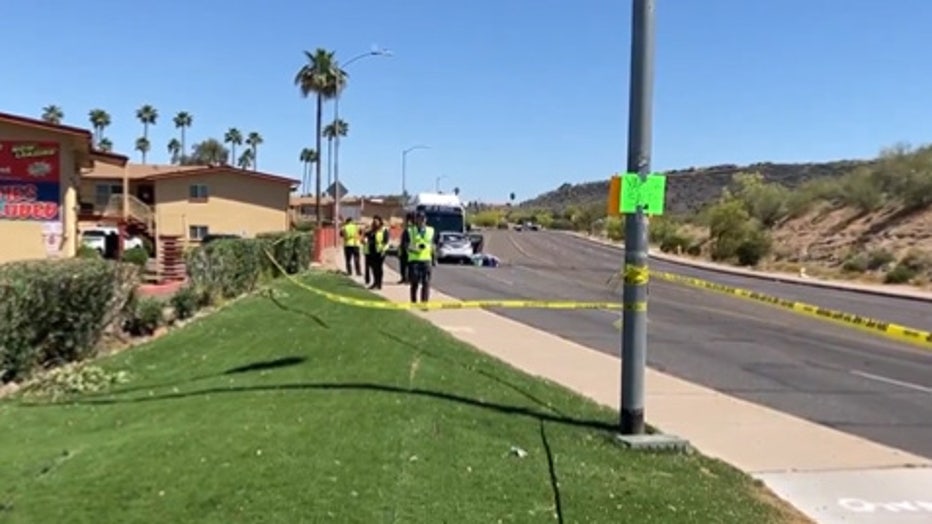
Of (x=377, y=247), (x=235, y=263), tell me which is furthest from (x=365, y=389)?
(x=377, y=247)

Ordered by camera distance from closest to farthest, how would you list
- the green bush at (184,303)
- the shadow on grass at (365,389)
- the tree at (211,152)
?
the shadow on grass at (365,389) < the green bush at (184,303) < the tree at (211,152)

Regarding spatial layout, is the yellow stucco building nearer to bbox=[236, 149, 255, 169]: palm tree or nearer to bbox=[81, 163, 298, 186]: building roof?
bbox=[81, 163, 298, 186]: building roof

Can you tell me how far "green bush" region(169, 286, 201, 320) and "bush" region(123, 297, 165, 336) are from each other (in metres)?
1.09

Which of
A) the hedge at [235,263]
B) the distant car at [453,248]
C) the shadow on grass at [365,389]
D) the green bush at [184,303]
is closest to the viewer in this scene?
the shadow on grass at [365,389]

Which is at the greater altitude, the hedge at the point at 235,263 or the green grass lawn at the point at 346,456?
the hedge at the point at 235,263

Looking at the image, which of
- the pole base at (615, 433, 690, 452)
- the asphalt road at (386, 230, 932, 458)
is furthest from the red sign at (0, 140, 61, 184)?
the pole base at (615, 433, 690, 452)

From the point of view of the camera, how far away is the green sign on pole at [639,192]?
24.3ft

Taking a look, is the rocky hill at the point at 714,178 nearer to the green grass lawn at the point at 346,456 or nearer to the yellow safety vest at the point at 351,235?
the yellow safety vest at the point at 351,235

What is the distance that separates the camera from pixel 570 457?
22.2 ft

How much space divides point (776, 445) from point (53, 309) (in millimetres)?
8535

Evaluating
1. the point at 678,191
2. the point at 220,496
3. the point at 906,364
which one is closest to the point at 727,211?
the point at 906,364

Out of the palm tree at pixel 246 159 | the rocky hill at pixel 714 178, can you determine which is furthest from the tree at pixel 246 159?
the rocky hill at pixel 714 178

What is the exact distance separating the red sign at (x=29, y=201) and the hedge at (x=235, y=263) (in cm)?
690

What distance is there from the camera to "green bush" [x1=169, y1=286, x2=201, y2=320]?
672 inches
